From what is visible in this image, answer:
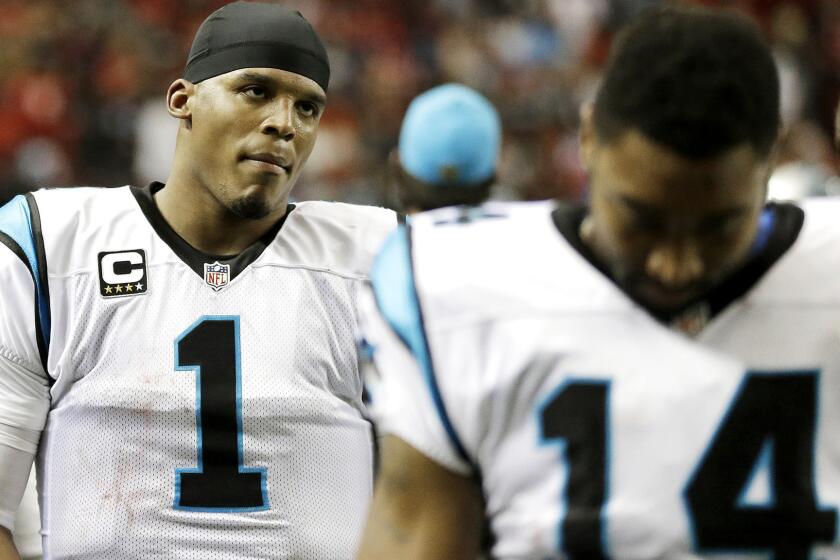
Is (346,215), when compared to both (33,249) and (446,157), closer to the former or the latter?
(33,249)

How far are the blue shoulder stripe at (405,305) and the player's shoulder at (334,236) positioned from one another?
0.96m

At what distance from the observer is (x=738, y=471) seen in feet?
5.50

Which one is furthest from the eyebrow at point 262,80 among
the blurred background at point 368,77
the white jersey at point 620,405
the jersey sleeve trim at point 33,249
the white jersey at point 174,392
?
the blurred background at point 368,77

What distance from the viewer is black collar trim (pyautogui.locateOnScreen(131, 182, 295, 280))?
2.81 metres

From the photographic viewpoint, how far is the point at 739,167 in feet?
5.28

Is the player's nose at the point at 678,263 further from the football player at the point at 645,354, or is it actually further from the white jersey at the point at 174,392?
the white jersey at the point at 174,392

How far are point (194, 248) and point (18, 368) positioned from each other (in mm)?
420

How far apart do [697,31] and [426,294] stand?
1.53 ft

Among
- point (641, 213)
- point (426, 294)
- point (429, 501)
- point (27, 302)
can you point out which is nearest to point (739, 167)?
point (641, 213)

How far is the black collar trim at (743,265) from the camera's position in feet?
5.69

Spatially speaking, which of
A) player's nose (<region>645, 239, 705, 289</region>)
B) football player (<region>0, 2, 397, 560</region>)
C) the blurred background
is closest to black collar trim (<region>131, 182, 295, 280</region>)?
football player (<region>0, 2, 397, 560</region>)

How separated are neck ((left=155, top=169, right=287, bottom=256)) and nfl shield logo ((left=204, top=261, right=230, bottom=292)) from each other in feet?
0.13

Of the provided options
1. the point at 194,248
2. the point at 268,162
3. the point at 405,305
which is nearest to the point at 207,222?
the point at 194,248

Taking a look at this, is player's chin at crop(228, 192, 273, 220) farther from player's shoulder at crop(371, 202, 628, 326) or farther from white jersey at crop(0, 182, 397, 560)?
player's shoulder at crop(371, 202, 628, 326)
